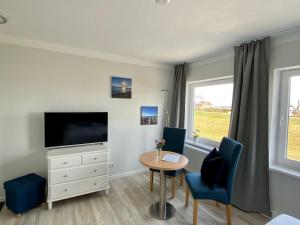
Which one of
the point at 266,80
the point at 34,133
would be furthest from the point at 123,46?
the point at 266,80

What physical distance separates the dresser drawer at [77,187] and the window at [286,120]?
2.54 metres

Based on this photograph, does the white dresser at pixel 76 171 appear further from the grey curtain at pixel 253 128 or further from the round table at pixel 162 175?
the grey curtain at pixel 253 128

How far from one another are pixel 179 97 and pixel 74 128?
7.16ft

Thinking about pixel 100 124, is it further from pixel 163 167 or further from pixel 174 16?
pixel 174 16

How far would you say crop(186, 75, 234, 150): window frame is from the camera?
324cm

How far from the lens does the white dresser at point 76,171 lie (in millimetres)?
2480

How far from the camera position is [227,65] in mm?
2984

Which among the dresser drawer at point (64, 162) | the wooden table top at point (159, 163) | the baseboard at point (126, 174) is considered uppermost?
the wooden table top at point (159, 163)

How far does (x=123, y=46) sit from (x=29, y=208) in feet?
8.69

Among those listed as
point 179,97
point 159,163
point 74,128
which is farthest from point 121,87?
point 159,163

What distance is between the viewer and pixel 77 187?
8.66 ft

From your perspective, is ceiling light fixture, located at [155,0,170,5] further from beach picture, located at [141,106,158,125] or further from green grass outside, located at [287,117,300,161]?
beach picture, located at [141,106,158,125]

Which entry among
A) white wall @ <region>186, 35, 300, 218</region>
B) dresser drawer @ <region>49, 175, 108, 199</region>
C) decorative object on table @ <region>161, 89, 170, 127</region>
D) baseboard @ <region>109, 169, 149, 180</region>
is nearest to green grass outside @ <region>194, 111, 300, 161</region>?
white wall @ <region>186, 35, 300, 218</region>

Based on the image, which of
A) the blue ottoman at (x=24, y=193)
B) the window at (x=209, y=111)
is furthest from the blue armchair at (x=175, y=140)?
the blue ottoman at (x=24, y=193)
